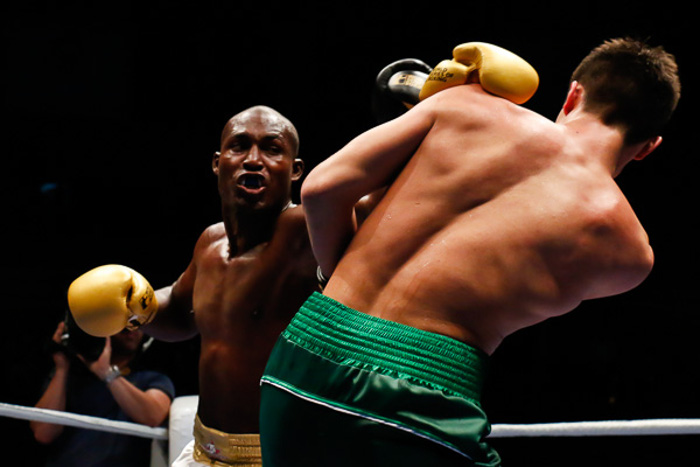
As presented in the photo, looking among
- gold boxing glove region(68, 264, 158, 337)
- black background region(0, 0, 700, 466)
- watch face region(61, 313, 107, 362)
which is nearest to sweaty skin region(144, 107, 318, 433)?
gold boxing glove region(68, 264, 158, 337)

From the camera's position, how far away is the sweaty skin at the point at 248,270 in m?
1.85

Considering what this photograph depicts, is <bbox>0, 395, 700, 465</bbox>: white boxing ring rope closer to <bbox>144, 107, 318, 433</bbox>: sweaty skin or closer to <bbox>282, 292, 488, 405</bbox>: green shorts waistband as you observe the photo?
<bbox>144, 107, 318, 433</bbox>: sweaty skin

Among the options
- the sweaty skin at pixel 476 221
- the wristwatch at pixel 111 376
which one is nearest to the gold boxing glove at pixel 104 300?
the wristwatch at pixel 111 376

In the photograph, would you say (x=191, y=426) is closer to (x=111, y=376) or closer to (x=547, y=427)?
(x=111, y=376)

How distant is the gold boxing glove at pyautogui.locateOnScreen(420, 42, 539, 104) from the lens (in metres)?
1.28

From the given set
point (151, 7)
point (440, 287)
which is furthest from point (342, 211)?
point (151, 7)

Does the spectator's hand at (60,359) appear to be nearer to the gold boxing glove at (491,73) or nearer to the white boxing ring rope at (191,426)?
the white boxing ring rope at (191,426)

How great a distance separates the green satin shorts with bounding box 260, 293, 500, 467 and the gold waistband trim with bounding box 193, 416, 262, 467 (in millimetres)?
695

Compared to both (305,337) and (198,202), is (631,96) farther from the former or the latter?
(198,202)

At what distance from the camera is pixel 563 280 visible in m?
1.19

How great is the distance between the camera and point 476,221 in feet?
3.81

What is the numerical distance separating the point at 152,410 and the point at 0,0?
11.3 feet

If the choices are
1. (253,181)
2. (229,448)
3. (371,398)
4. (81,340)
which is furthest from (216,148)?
(371,398)

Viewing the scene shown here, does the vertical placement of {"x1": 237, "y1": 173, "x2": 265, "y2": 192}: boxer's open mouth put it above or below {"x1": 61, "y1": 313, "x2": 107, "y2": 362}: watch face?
above
